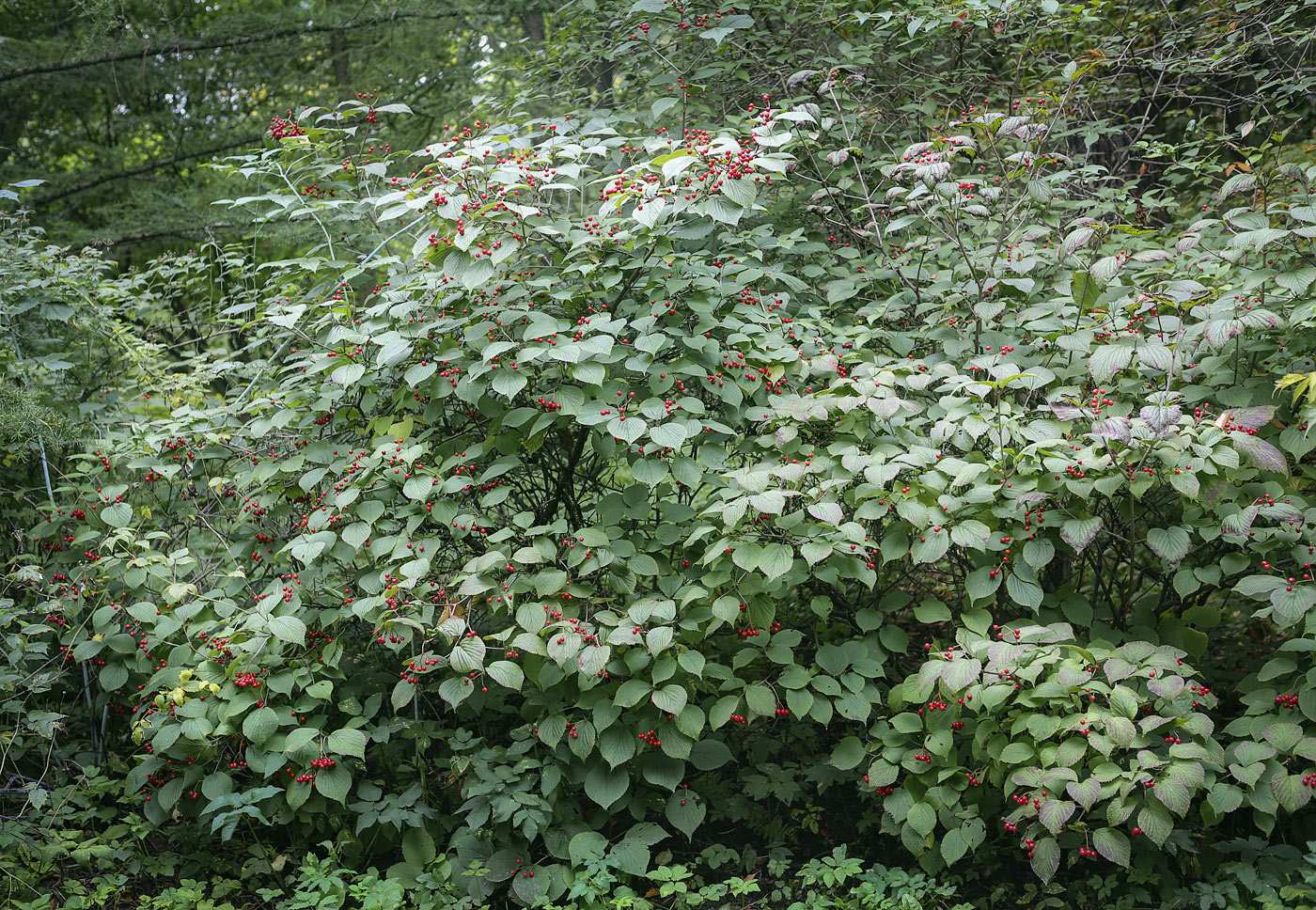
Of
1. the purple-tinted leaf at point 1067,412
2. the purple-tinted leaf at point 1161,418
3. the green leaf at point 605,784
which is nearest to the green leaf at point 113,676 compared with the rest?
the green leaf at point 605,784

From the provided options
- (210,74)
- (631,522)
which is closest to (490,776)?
(631,522)

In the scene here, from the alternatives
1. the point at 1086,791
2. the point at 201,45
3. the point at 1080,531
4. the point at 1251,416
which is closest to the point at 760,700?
the point at 1086,791

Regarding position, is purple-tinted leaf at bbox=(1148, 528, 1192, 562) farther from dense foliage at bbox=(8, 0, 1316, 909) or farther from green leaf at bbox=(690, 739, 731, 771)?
green leaf at bbox=(690, 739, 731, 771)

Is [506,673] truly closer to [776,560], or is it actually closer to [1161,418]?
[776,560]

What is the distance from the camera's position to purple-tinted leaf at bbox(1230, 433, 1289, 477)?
2.28 metres

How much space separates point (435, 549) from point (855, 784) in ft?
5.53

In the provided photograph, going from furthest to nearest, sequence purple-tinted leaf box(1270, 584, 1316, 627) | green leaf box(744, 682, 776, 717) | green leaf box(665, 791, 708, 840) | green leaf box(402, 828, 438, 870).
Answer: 1. green leaf box(402, 828, 438, 870)
2. green leaf box(665, 791, 708, 840)
3. green leaf box(744, 682, 776, 717)
4. purple-tinted leaf box(1270, 584, 1316, 627)

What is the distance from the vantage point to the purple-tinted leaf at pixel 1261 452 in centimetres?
228

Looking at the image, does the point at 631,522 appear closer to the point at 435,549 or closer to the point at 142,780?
the point at 435,549

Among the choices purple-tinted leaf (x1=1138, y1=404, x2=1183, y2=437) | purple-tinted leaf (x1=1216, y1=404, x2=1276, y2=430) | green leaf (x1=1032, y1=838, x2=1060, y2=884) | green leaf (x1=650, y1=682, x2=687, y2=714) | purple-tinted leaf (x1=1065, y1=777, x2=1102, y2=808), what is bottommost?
green leaf (x1=1032, y1=838, x2=1060, y2=884)

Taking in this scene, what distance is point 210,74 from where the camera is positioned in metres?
6.83

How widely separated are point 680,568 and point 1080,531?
45.9 inches

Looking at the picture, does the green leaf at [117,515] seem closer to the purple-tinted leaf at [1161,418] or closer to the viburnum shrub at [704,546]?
the viburnum shrub at [704,546]

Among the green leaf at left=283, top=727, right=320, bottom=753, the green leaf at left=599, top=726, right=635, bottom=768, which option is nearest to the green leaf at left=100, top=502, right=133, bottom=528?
the green leaf at left=283, top=727, right=320, bottom=753
